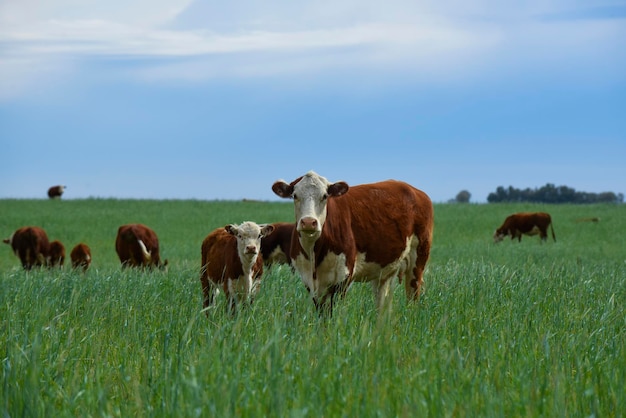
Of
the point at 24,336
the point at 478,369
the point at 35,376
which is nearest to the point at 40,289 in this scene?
the point at 24,336

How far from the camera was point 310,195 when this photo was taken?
7.18 metres

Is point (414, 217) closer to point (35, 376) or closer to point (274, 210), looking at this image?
point (35, 376)

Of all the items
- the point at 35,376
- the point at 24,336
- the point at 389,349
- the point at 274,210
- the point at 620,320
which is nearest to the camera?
the point at 35,376

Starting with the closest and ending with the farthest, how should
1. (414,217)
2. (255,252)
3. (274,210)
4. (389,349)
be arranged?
(389,349) → (255,252) → (414,217) → (274,210)

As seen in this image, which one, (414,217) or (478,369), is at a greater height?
(414,217)

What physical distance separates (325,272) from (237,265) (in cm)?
147

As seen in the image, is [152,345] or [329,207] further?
[329,207]

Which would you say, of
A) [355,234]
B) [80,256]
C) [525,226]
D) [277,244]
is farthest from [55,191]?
[355,234]

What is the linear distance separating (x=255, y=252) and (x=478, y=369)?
379 centimetres

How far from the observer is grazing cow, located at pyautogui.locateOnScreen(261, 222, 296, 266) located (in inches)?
481

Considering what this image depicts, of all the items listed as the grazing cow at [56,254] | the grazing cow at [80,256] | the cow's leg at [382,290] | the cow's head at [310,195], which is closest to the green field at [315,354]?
the cow's leg at [382,290]

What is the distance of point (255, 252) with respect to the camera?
27.2ft

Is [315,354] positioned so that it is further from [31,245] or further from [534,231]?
[534,231]

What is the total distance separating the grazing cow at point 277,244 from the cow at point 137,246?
4.83 metres
